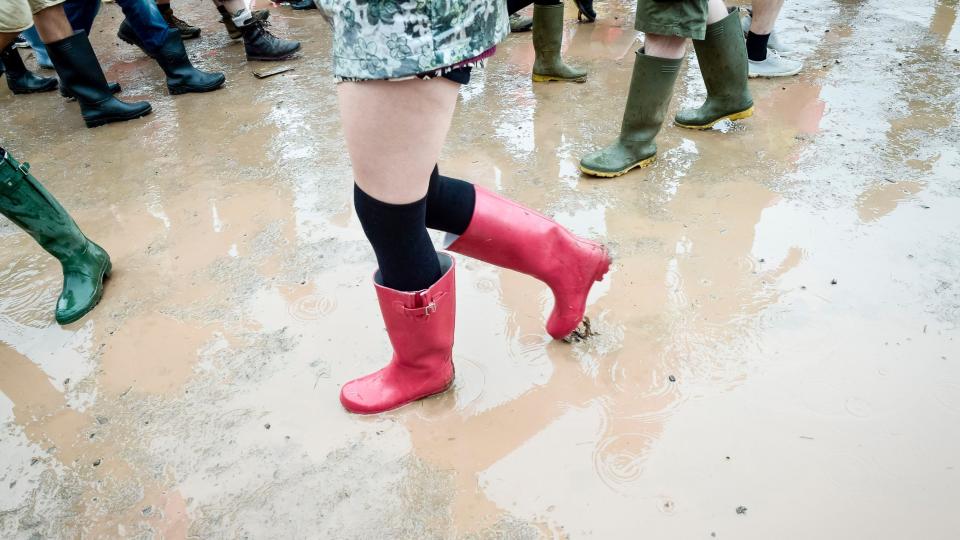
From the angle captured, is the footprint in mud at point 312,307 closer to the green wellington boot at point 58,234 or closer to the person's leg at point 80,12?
the green wellington boot at point 58,234

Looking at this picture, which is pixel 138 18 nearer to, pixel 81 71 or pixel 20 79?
pixel 81 71

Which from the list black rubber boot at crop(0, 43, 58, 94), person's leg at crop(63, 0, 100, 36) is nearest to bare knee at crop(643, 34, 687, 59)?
person's leg at crop(63, 0, 100, 36)

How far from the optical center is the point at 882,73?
2645 millimetres

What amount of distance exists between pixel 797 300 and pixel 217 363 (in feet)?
4.66

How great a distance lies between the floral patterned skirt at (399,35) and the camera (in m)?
0.78

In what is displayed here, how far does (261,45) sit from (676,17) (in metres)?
2.46

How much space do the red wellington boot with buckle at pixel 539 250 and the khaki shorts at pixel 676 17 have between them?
862 mm

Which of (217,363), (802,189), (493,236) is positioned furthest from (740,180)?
(217,363)

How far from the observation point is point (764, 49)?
8.98 feet

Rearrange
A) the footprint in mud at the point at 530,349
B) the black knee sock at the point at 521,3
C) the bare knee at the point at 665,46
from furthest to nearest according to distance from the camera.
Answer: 1. the black knee sock at the point at 521,3
2. the bare knee at the point at 665,46
3. the footprint in mud at the point at 530,349

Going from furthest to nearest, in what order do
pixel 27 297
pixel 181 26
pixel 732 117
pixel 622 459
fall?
pixel 181 26, pixel 732 117, pixel 27 297, pixel 622 459

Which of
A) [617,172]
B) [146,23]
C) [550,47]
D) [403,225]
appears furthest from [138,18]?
[403,225]

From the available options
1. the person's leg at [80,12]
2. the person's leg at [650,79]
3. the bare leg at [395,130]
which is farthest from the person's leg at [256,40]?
the bare leg at [395,130]

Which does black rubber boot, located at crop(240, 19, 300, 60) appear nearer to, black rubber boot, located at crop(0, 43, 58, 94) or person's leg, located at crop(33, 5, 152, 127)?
person's leg, located at crop(33, 5, 152, 127)
